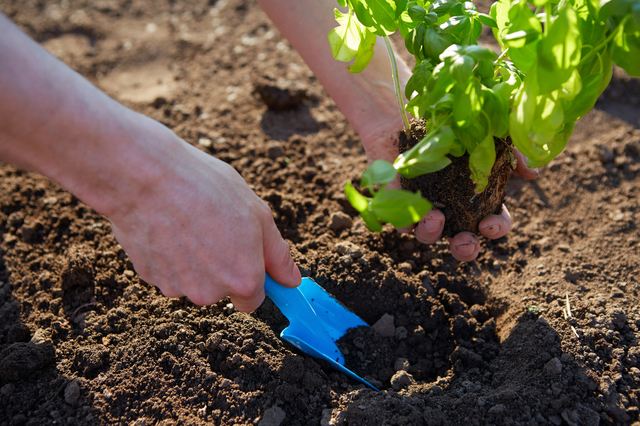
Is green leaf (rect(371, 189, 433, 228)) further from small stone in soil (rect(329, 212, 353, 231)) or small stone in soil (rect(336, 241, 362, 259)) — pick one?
small stone in soil (rect(329, 212, 353, 231))

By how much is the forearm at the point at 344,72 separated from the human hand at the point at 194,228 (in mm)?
851

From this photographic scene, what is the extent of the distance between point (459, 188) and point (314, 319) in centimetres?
76

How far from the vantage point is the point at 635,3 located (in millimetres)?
979

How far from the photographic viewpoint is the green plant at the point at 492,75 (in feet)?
3.36

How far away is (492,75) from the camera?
1310 mm

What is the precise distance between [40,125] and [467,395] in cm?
153

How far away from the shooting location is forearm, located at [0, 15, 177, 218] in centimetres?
102

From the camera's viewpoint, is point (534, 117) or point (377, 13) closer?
point (534, 117)

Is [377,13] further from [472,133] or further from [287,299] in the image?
[287,299]

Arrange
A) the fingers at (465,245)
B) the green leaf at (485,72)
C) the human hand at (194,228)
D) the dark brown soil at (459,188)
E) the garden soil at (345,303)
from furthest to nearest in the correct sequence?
1. the fingers at (465,245)
2. the dark brown soil at (459,188)
3. the garden soil at (345,303)
4. the green leaf at (485,72)
5. the human hand at (194,228)

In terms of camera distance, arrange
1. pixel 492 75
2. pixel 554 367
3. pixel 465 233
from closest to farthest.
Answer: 1. pixel 492 75
2. pixel 554 367
3. pixel 465 233

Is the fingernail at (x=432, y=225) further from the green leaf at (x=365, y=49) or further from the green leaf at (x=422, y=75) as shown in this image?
the green leaf at (x=365, y=49)

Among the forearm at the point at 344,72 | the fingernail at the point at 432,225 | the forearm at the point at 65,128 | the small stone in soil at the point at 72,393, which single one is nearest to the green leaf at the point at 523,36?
the fingernail at the point at 432,225

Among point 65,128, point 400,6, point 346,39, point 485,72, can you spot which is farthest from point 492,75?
point 65,128
